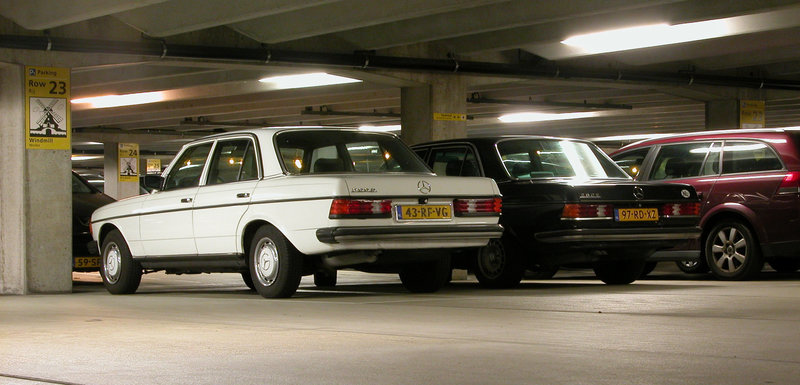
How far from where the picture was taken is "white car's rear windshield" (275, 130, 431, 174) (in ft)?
34.1

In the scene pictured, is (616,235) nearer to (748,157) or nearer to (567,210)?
(567,210)

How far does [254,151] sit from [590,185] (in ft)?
10.3

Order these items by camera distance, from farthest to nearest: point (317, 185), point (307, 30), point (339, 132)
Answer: point (307, 30), point (339, 132), point (317, 185)

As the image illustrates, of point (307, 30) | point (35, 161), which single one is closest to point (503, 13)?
point (307, 30)

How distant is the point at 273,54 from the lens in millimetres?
15430

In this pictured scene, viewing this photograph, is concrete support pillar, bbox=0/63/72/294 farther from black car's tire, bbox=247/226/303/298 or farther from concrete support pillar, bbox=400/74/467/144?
concrete support pillar, bbox=400/74/467/144

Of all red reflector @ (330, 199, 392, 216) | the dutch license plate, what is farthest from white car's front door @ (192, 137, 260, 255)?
the dutch license plate

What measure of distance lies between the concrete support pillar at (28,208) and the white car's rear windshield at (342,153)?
3.79 m

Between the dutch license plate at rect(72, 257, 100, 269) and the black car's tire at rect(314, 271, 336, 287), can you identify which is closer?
the black car's tire at rect(314, 271, 336, 287)

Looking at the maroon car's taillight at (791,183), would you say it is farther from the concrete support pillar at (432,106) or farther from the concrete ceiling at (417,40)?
the concrete support pillar at (432,106)

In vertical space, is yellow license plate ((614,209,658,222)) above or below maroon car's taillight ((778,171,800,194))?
below

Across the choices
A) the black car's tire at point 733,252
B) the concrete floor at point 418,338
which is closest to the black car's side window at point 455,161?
the concrete floor at point 418,338

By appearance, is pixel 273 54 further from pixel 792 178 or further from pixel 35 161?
pixel 792 178

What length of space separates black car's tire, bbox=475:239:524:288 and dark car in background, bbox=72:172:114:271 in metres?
4.95
